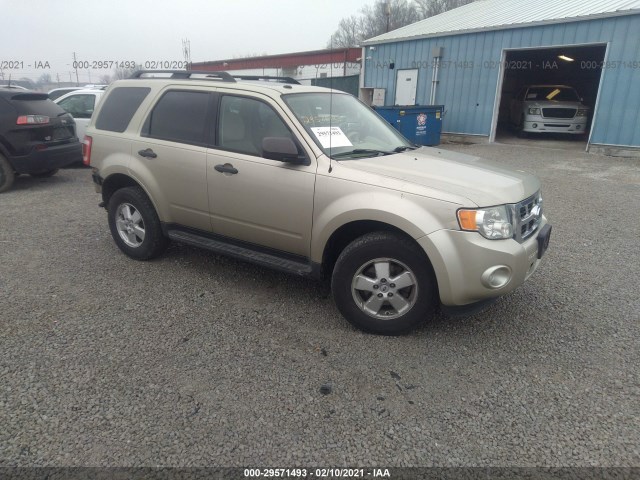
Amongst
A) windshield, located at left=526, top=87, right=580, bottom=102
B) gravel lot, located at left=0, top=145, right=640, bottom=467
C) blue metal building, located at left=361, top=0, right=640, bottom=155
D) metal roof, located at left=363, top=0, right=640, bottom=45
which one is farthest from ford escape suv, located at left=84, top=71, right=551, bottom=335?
windshield, located at left=526, top=87, right=580, bottom=102

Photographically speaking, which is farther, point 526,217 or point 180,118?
point 180,118

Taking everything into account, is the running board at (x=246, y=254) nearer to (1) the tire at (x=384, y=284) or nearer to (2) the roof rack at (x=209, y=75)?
(1) the tire at (x=384, y=284)

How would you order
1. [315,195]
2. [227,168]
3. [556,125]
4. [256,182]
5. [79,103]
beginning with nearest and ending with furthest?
[315,195], [256,182], [227,168], [79,103], [556,125]

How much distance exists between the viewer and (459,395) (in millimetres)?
2768

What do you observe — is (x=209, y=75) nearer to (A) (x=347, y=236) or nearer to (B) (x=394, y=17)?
(A) (x=347, y=236)

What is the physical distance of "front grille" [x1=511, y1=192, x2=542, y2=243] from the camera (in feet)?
10.3

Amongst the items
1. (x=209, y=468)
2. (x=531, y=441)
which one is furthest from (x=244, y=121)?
(x=531, y=441)

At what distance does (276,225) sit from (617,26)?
12879 mm

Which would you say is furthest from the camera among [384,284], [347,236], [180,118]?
[180,118]

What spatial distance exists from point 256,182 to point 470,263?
179 cm

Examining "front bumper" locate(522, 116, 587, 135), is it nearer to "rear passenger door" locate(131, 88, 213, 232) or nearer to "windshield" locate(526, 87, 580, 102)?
"windshield" locate(526, 87, 580, 102)

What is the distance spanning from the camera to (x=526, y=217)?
331 cm

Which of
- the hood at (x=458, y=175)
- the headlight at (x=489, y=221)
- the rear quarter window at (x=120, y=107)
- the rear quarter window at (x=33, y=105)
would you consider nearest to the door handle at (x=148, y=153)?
the rear quarter window at (x=120, y=107)

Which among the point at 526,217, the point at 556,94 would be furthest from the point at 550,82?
the point at 526,217
